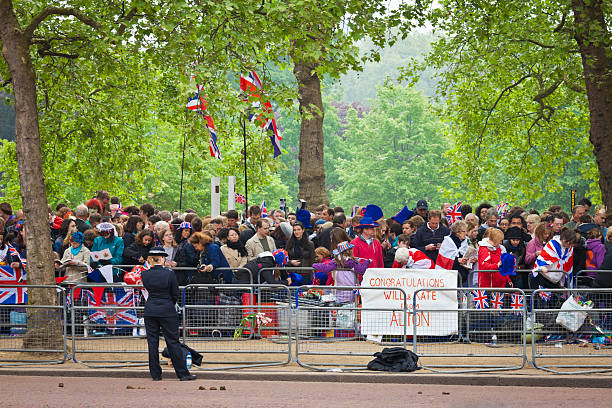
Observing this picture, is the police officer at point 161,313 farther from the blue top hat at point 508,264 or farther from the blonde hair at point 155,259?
the blue top hat at point 508,264

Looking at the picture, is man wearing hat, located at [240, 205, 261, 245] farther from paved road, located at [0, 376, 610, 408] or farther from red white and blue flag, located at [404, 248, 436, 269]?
paved road, located at [0, 376, 610, 408]

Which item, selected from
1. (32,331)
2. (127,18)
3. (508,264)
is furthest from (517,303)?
(127,18)

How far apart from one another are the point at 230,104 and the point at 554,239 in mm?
5646

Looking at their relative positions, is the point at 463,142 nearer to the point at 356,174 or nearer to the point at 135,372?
the point at 135,372

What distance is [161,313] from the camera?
1169cm

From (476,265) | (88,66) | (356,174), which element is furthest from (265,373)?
(356,174)

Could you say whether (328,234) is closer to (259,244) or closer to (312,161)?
(259,244)

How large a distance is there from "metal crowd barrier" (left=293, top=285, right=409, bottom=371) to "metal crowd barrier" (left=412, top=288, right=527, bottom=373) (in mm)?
327

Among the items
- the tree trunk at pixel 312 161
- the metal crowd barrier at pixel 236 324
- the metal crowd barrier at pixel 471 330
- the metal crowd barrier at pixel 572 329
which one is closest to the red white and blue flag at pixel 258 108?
the tree trunk at pixel 312 161

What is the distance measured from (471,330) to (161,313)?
451 cm

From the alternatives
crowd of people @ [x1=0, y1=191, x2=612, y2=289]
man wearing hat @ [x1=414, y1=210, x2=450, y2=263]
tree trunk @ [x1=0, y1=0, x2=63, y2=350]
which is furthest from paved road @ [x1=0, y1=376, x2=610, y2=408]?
man wearing hat @ [x1=414, y1=210, x2=450, y2=263]

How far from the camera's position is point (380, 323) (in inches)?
509

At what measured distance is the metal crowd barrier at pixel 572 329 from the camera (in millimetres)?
12453

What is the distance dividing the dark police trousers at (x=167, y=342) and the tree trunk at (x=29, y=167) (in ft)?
8.20
